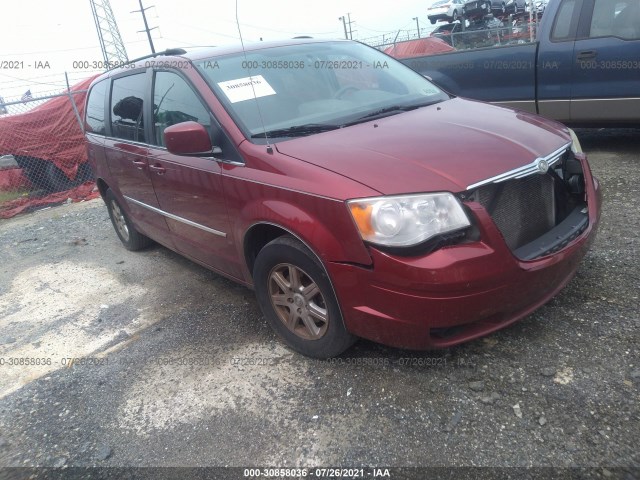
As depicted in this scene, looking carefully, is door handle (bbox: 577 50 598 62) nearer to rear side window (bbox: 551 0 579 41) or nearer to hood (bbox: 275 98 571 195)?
rear side window (bbox: 551 0 579 41)

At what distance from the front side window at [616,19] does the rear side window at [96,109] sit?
16.4ft

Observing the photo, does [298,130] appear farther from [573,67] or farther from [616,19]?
[616,19]

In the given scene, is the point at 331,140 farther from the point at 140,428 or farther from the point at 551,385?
the point at 140,428

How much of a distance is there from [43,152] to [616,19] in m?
8.64

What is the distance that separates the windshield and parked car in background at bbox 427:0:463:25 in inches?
723

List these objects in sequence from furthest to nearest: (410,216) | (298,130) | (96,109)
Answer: (96,109), (298,130), (410,216)

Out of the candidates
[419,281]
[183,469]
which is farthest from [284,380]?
[419,281]

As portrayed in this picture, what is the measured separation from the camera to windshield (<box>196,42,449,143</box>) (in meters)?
3.03

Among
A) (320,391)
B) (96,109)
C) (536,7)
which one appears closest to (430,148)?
(320,391)

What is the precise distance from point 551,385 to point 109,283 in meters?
3.75

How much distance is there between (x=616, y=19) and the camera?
5.22m

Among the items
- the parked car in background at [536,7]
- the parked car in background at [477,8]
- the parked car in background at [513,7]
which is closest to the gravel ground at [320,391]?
the parked car in background at [536,7]

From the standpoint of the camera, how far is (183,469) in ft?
7.63

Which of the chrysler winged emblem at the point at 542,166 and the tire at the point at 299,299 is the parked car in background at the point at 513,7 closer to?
the chrysler winged emblem at the point at 542,166
